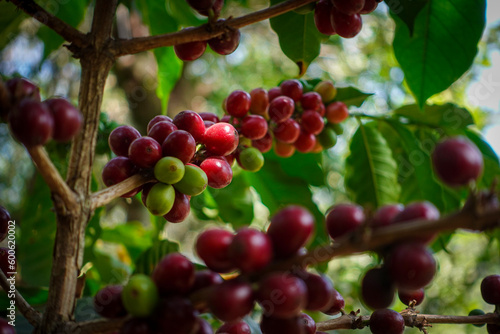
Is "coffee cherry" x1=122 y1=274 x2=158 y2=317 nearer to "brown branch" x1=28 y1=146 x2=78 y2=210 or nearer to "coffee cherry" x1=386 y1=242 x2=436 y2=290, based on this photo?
"brown branch" x1=28 y1=146 x2=78 y2=210

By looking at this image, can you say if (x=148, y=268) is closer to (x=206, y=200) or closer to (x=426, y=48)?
(x=206, y=200)

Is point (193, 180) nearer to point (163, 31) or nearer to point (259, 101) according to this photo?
point (259, 101)

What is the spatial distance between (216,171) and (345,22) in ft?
1.73

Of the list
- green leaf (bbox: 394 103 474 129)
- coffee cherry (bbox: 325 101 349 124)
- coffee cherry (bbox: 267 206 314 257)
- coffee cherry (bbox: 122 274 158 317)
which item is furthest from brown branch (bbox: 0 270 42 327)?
green leaf (bbox: 394 103 474 129)

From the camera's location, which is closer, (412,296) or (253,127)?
(412,296)

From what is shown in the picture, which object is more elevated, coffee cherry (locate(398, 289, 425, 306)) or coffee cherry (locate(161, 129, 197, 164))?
coffee cherry (locate(161, 129, 197, 164))

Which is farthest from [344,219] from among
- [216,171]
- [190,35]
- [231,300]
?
[190,35]

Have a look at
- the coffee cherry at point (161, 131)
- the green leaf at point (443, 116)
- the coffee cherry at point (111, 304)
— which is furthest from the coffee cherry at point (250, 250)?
the green leaf at point (443, 116)

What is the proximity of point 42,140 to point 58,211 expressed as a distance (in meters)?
0.18

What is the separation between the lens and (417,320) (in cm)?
93

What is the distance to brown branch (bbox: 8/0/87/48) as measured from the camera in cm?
88

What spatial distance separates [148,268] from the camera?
1454 millimetres

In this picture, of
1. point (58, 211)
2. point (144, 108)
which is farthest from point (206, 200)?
point (144, 108)

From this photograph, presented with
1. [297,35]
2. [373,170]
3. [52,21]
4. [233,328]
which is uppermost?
[52,21]
